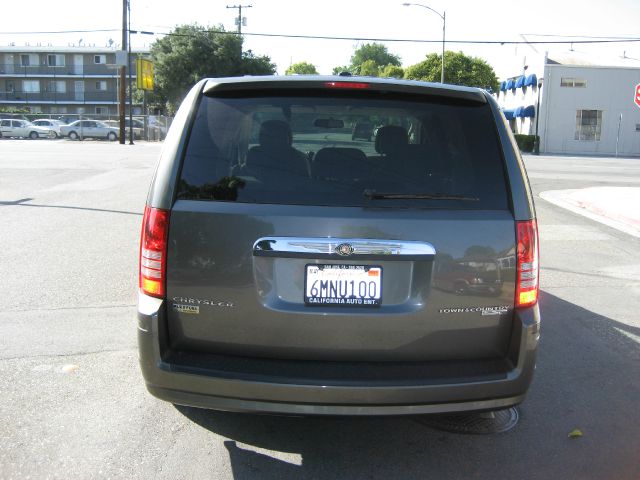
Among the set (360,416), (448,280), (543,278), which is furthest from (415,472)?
(543,278)

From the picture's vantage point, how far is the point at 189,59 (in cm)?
5419

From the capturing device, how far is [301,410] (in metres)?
2.86

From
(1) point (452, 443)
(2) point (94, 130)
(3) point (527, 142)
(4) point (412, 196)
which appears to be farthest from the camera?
(2) point (94, 130)

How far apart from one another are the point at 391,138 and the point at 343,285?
0.89 m

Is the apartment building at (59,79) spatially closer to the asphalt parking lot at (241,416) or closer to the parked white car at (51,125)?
the parked white car at (51,125)

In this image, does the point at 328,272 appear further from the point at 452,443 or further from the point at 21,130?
the point at 21,130

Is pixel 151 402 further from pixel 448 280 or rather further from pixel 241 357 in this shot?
pixel 448 280

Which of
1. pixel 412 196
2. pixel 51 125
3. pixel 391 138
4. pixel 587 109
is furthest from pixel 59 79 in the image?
pixel 412 196

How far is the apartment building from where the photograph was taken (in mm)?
73750

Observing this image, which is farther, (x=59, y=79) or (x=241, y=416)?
(x=59, y=79)

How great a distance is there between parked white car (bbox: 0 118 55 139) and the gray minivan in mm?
50533

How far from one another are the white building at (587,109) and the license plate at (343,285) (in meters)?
43.7

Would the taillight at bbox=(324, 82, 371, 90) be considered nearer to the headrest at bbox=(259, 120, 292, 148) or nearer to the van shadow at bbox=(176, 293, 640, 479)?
the headrest at bbox=(259, 120, 292, 148)

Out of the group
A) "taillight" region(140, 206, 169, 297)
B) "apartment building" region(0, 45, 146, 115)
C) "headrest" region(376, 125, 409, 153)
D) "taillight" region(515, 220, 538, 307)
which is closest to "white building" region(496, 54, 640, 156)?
"headrest" region(376, 125, 409, 153)
